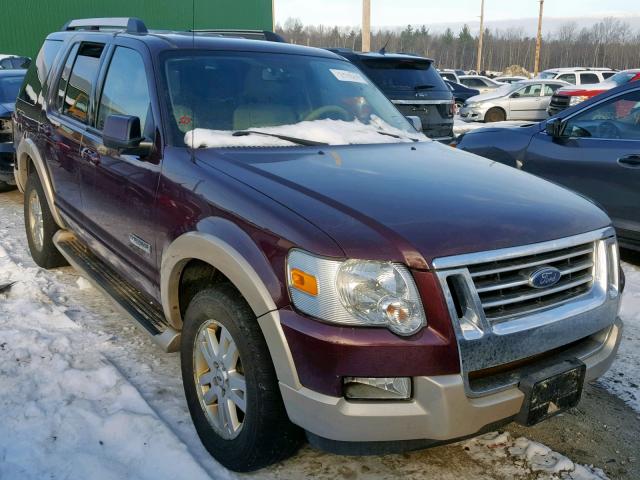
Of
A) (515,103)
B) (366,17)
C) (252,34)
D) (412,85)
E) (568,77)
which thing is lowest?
(515,103)

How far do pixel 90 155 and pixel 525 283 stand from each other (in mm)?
2677

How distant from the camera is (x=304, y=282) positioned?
7.23ft

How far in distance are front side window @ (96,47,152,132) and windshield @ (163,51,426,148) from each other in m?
0.18

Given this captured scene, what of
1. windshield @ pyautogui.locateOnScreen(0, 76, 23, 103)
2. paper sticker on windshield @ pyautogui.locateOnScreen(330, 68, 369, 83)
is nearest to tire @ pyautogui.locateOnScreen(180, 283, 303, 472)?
paper sticker on windshield @ pyautogui.locateOnScreen(330, 68, 369, 83)

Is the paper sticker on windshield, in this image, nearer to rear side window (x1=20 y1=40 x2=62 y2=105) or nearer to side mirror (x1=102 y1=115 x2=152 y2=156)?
side mirror (x1=102 y1=115 x2=152 y2=156)

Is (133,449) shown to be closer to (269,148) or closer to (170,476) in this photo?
(170,476)

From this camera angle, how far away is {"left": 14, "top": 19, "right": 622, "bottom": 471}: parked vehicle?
214 centimetres

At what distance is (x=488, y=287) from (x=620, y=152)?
12.3 feet

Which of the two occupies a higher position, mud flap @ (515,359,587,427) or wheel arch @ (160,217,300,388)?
wheel arch @ (160,217,300,388)

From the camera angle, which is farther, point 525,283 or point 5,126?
point 5,126

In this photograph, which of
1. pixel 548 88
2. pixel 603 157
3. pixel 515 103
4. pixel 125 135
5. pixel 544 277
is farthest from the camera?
pixel 548 88

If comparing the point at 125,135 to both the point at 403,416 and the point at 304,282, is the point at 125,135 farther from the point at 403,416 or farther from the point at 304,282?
the point at 403,416

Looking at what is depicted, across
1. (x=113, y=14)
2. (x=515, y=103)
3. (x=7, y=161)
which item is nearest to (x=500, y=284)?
(x=7, y=161)

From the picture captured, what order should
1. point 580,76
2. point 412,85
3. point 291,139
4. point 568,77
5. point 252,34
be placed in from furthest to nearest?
1. point 568,77
2. point 580,76
3. point 412,85
4. point 252,34
5. point 291,139
